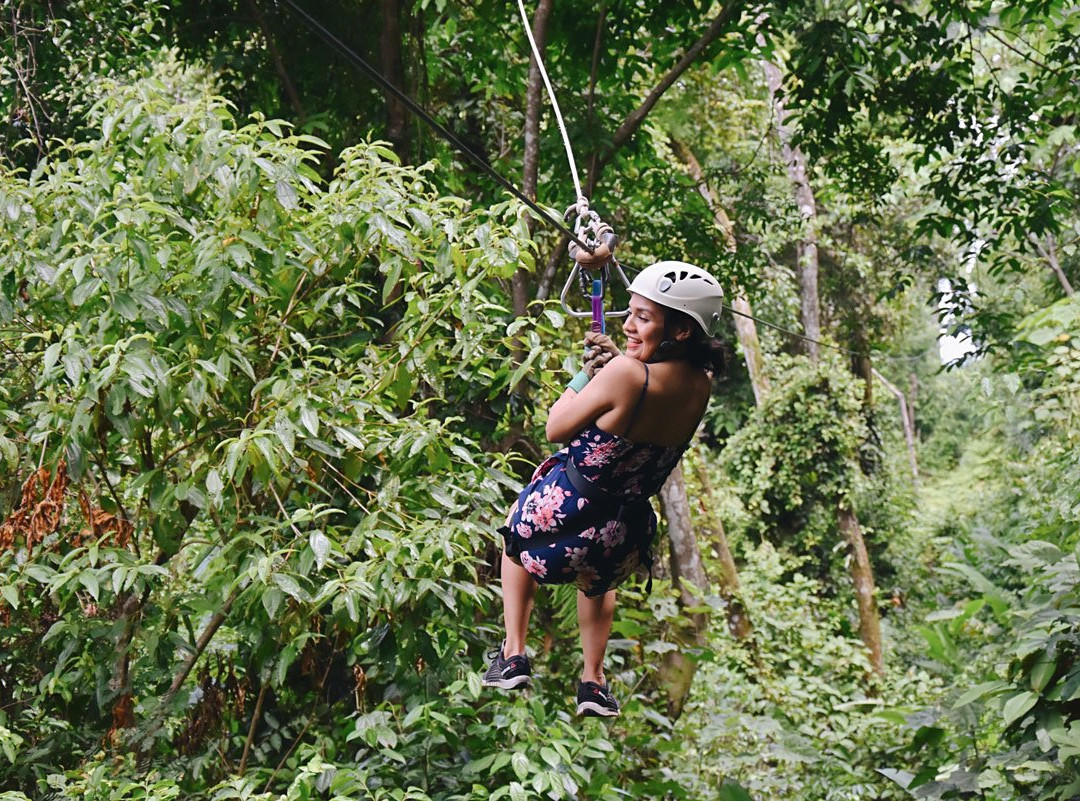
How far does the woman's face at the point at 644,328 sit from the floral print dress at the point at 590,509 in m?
0.18

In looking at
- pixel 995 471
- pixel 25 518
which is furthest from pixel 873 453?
pixel 25 518

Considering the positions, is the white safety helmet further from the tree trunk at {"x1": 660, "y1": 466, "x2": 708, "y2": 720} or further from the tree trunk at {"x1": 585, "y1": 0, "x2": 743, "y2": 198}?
the tree trunk at {"x1": 660, "y1": 466, "x2": 708, "y2": 720}

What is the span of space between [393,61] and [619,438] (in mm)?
3460

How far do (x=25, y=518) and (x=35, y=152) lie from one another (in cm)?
234

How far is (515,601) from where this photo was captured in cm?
255

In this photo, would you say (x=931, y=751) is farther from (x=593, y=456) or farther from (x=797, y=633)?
(x=593, y=456)

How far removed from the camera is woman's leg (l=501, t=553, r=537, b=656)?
2.53 meters

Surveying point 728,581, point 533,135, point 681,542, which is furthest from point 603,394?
point 728,581

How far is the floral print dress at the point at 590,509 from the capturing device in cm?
233

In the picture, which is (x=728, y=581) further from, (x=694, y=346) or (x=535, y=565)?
(x=694, y=346)

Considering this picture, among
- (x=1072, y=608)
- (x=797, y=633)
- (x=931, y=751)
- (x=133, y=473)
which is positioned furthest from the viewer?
(x=797, y=633)

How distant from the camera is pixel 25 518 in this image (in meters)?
3.51

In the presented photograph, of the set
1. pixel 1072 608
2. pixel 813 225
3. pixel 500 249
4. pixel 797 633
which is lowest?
pixel 797 633

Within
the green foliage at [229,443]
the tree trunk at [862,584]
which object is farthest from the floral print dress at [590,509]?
the tree trunk at [862,584]
